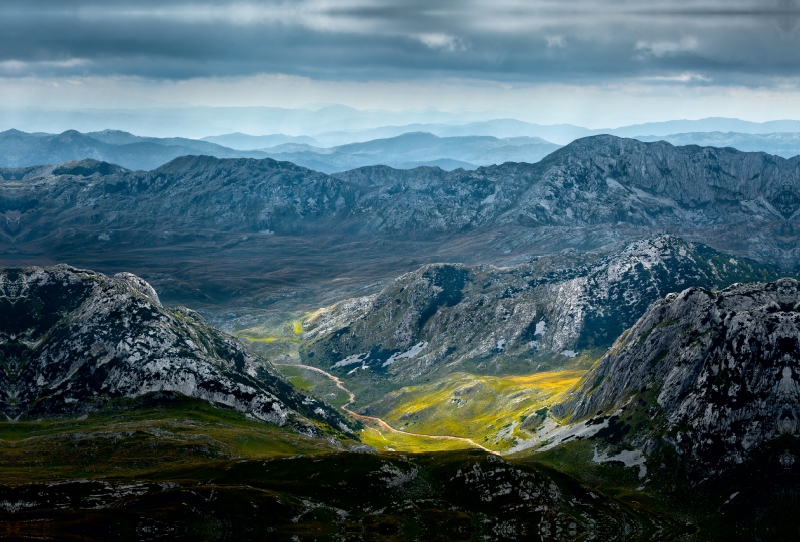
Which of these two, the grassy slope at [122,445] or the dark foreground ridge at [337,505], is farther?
the grassy slope at [122,445]

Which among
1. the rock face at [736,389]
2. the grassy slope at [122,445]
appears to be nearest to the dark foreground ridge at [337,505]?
the grassy slope at [122,445]

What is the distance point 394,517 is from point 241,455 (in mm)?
56278

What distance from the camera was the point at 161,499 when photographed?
116688 mm

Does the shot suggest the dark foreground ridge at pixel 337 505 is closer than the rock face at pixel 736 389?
→ Yes

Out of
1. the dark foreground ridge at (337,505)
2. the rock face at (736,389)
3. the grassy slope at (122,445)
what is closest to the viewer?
the dark foreground ridge at (337,505)

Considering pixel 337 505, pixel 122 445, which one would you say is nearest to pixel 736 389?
pixel 337 505

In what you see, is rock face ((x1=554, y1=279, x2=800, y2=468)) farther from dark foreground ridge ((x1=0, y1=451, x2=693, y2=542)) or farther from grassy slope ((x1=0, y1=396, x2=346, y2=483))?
grassy slope ((x1=0, y1=396, x2=346, y2=483))

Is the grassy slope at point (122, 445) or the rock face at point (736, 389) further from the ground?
the rock face at point (736, 389)

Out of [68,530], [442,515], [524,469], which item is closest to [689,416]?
[524,469]

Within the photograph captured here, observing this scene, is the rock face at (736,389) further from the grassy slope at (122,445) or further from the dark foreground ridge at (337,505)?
the grassy slope at (122,445)

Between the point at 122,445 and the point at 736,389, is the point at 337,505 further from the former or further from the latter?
the point at 736,389

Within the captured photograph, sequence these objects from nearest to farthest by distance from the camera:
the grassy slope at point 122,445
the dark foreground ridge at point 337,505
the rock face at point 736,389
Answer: the dark foreground ridge at point 337,505, the grassy slope at point 122,445, the rock face at point 736,389

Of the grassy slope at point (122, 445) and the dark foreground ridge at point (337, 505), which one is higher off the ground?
the dark foreground ridge at point (337, 505)

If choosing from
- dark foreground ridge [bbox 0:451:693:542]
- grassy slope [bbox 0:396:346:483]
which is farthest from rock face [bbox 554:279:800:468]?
grassy slope [bbox 0:396:346:483]
